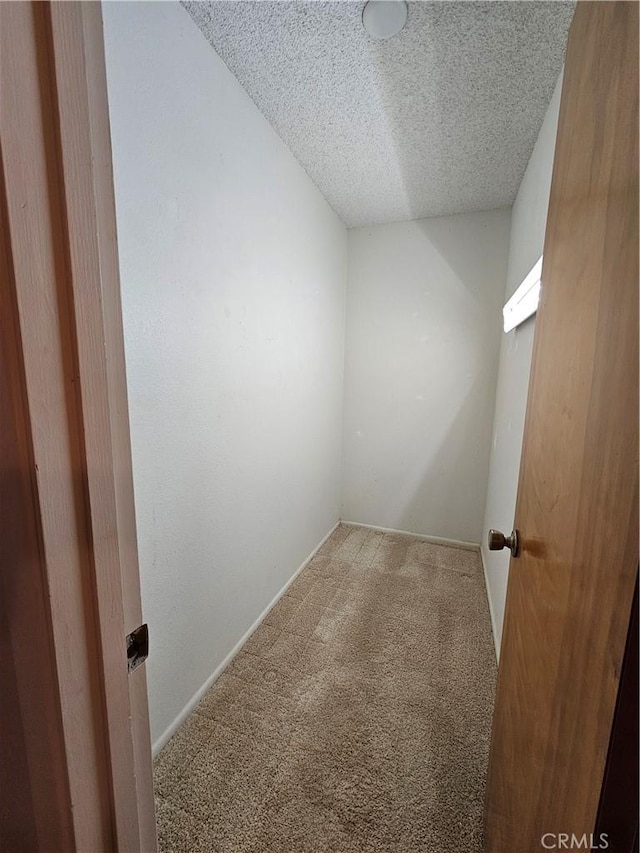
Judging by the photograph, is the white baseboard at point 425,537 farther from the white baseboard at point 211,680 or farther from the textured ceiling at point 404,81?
the textured ceiling at point 404,81

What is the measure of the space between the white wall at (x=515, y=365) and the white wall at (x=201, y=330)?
1180mm

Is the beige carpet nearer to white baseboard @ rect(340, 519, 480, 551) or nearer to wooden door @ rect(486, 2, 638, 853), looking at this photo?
wooden door @ rect(486, 2, 638, 853)

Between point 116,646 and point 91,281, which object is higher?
point 91,281

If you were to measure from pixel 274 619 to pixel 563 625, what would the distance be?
1.67 m

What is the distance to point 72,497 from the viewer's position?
17.4 inches

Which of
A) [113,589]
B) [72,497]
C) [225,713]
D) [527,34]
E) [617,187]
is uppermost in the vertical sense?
[527,34]

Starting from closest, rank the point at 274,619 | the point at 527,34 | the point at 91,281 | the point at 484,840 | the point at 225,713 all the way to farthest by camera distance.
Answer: the point at 91,281, the point at 484,840, the point at 527,34, the point at 225,713, the point at 274,619

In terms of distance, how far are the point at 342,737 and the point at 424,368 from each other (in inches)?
89.1

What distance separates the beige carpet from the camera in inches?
41.4

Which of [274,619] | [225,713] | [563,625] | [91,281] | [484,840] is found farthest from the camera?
[274,619]

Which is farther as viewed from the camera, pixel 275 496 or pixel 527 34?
pixel 275 496

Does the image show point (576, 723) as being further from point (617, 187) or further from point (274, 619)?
point (274, 619)

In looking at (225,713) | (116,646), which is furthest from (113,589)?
(225,713)

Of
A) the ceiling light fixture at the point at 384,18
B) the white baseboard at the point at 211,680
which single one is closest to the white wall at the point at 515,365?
the ceiling light fixture at the point at 384,18
